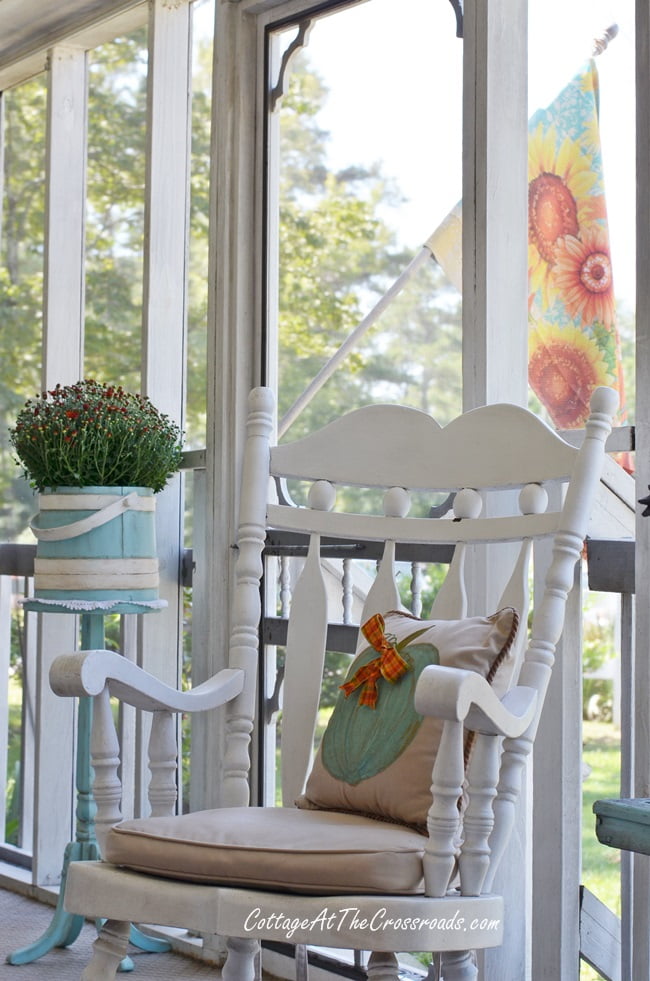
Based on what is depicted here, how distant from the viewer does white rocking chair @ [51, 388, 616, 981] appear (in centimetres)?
116

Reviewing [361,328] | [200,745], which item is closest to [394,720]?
[200,745]

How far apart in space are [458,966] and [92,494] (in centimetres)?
124

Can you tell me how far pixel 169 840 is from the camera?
1252mm

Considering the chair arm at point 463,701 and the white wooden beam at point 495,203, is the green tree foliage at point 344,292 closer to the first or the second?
the white wooden beam at point 495,203

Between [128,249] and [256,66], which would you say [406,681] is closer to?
[256,66]

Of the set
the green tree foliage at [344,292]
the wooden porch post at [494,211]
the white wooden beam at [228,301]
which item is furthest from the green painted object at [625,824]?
the green tree foliage at [344,292]

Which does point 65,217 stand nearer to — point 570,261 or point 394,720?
point 570,261

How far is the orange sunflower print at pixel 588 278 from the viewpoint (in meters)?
1.92

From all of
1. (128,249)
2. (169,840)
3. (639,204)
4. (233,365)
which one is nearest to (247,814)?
Answer: (169,840)

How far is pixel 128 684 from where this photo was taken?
139 cm

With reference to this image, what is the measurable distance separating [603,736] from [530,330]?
5.45 meters

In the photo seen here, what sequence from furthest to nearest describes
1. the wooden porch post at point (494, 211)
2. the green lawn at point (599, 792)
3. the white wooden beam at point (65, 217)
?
the green lawn at point (599, 792)
the white wooden beam at point (65, 217)
the wooden porch post at point (494, 211)

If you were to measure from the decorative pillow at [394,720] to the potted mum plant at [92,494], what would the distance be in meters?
0.82

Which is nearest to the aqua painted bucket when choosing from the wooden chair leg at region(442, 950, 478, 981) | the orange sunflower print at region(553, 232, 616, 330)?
the orange sunflower print at region(553, 232, 616, 330)
